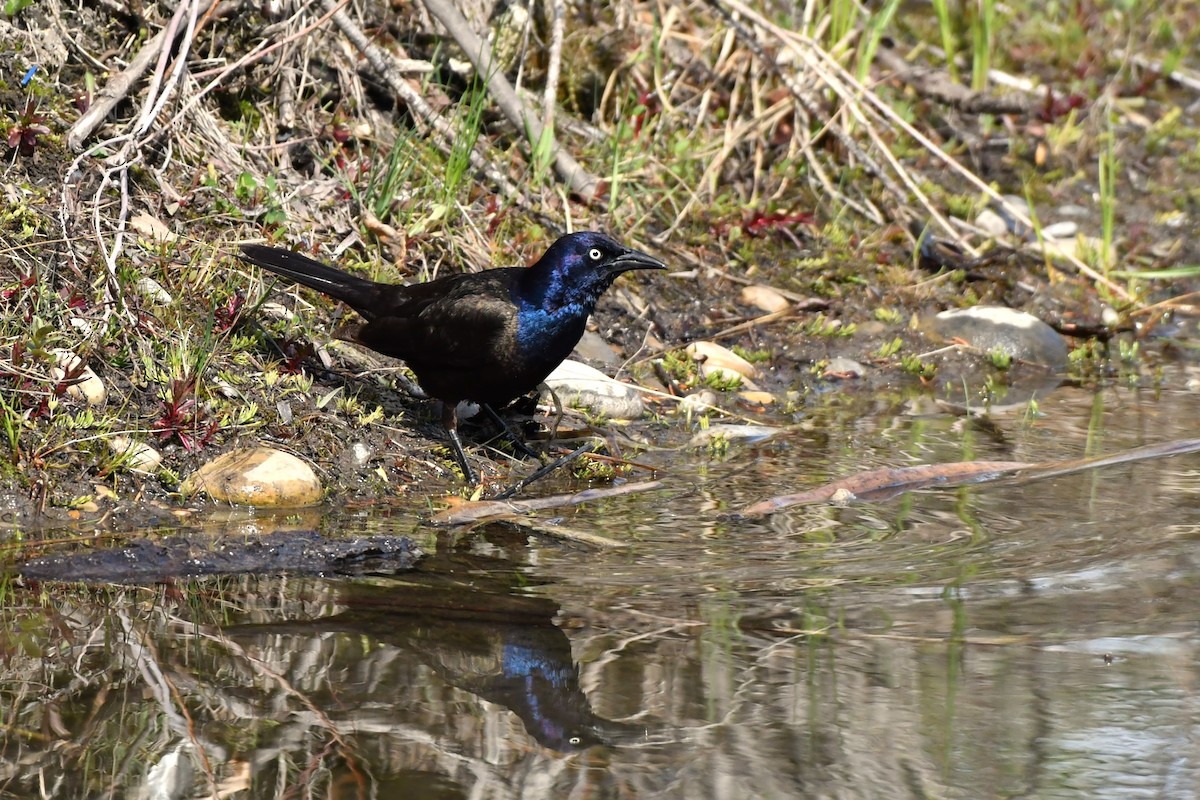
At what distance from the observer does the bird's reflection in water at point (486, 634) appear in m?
2.82

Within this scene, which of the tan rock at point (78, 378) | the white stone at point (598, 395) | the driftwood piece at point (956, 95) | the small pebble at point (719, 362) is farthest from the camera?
the driftwood piece at point (956, 95)

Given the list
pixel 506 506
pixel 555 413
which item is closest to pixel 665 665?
pixel 506 506

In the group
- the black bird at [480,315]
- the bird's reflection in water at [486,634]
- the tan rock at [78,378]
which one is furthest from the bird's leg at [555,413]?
the tan rock at [78,378]

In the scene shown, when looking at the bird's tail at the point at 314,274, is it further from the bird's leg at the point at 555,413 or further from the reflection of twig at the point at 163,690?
the reflection of twig at the point at 163,690

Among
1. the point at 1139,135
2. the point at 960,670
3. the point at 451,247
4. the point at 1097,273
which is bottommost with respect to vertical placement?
the point at 960,670

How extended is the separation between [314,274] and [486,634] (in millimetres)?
2304

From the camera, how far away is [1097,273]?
703 cm

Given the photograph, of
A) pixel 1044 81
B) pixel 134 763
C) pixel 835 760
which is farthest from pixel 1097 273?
pixel 134 763

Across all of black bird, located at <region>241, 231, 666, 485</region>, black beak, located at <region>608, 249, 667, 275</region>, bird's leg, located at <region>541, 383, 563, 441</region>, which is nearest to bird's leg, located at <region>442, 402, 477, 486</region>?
black bird, located at <region>241, 231, 666, 485</region>

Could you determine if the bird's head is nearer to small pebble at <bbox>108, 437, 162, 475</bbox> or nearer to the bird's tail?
the bird's tail

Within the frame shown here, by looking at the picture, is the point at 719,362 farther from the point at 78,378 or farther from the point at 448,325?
the point at 78,378

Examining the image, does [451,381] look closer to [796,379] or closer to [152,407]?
[152,407]

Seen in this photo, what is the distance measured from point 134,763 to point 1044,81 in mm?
7831

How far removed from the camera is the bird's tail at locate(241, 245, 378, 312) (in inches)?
202
